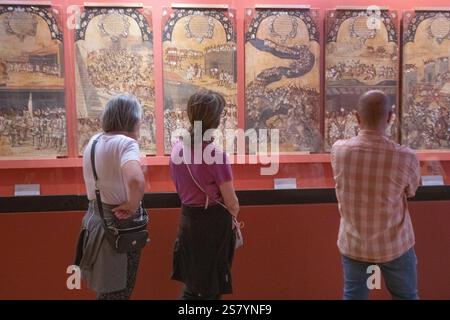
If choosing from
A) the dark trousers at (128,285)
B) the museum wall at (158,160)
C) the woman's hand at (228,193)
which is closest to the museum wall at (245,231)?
the museum wall at (158,160)

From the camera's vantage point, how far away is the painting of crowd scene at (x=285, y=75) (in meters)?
3.33

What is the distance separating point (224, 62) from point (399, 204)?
1453mm

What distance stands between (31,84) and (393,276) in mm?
2350

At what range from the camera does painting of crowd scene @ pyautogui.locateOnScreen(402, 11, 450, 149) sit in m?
3.42

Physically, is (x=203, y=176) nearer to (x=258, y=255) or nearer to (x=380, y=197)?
(x=380, y=197)

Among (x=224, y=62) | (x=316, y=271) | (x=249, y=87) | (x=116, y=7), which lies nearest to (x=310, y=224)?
(x=316, y=271)

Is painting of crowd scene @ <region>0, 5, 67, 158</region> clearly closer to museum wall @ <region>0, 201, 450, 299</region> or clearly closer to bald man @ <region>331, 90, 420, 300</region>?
museum wall @ <region>0, 201, 450, 299</region>

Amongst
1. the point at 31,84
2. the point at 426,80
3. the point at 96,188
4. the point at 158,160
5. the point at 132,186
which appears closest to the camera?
the point at 132,186

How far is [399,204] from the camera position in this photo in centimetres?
248

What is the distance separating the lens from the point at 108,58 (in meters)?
3.23

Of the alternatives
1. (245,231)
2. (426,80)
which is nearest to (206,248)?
(245,231)

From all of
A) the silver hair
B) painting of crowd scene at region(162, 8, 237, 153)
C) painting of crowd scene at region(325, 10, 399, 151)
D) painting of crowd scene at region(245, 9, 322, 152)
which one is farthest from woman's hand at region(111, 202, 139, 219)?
painting of crowd scene at region(325, 10, 399, 151)

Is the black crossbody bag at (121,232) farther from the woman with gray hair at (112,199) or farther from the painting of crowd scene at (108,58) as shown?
the painting of crowd scene at (108,58)

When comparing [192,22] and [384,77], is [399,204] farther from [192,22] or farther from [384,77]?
[192,22]
